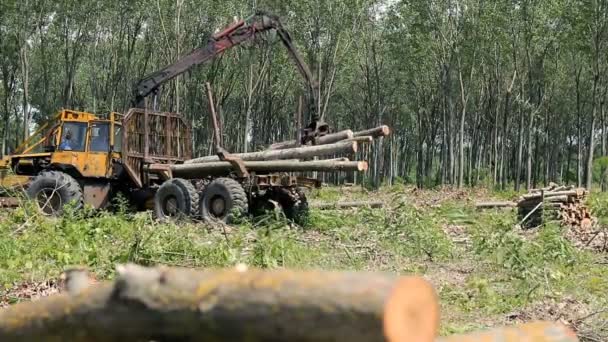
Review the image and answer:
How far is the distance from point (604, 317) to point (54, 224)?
7.72m

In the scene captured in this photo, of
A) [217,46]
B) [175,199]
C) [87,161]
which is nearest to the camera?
[175,199]

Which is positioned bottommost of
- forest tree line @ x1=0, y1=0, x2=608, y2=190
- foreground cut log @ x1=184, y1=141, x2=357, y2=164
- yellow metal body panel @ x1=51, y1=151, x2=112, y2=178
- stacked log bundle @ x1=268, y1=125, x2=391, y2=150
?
yellow metal body panel @ x1=51, y1=151, x2=112, y2=178

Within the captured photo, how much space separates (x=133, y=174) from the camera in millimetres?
16234

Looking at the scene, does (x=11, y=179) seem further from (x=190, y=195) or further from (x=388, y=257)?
(x=388, y=257)

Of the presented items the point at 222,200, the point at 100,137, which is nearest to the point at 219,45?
the point at 100,137

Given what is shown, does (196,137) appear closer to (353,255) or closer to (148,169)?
(148,169)

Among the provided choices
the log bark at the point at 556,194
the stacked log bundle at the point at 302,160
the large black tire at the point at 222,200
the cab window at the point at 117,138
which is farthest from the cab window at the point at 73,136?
the log bark at the point at 556,194

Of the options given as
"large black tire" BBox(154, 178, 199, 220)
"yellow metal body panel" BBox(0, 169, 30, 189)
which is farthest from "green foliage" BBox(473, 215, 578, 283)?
"yellow metal body panel" BBox(0, 169, 30, 189)

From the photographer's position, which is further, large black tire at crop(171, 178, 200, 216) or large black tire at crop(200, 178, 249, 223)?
large black tire at crop(171, 178, 200, 216)

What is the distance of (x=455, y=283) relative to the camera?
9.36 metres

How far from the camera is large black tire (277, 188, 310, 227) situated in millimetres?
15891

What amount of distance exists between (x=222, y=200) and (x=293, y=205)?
173 centimetres

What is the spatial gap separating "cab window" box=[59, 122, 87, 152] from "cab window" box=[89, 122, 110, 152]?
0.60ft

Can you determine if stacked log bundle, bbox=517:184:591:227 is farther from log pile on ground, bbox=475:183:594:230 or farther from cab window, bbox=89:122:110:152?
cab window, bbox=89:122:110:152
